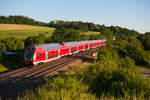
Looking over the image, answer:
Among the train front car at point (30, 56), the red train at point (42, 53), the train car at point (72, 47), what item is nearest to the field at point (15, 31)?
the train car at point (72, 47)

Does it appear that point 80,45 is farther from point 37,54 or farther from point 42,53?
point 37,54

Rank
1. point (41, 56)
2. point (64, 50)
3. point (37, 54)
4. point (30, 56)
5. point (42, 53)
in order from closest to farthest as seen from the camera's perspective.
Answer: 1. point (30, 56)
2. point (37, 54)
3. point (42, 53)
4. point (41, 56)
5. point (64, 50)

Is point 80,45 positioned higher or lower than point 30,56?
lower

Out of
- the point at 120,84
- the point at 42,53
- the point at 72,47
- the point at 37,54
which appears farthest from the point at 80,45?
the point at 120,84

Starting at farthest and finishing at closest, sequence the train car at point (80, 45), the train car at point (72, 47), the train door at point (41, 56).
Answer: the train car at point (80, 45)
the train car at point (72, 47)
the train door at point (41, 56)

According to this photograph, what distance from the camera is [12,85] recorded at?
609 inches

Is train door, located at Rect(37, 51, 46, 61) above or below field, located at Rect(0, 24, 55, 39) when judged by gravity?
below

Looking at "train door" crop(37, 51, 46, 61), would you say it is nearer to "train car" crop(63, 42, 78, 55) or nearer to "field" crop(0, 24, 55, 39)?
"train car" crop(63, 42, 78, 55)

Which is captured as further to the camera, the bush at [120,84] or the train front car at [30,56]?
the train front car at [30,56]

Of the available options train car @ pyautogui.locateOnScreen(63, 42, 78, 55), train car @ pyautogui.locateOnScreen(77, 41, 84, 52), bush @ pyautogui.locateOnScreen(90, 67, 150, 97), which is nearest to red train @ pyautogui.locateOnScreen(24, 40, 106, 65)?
train car @ pyautogui.locateOnScreen(63, 42, 78, 55)

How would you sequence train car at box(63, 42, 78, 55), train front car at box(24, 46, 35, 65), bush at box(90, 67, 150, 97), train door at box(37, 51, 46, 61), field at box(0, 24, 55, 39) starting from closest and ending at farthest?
bush at box(90, 67, 150, 97), train front car at box(24, 46, 35, 65), train door at box(37, 51, 46, 61), train car at box(63, 42, 78, 55), field at box(0, 24, 55, 39)

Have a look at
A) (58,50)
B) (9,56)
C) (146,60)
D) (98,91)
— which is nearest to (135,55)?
(146,60)

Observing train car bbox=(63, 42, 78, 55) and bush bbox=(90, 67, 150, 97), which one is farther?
train car bbox=(63, 42, 78, 55)

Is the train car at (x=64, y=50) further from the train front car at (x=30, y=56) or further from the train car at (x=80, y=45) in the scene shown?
the train front car at (x=30, y=56)
